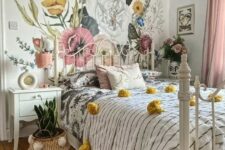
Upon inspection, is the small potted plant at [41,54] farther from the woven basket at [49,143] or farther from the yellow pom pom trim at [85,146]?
the yellow pom pom trim at [85,146]

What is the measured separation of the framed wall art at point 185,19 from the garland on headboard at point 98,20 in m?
0.28

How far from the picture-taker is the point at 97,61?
3.61m

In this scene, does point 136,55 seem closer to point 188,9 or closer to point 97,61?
point 97,61

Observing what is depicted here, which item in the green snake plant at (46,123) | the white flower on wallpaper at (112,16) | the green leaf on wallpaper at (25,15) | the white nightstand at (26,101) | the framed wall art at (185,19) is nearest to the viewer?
the green snake plant at (46,123)

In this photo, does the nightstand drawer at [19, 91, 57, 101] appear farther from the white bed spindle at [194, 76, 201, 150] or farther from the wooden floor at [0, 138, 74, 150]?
the white bed spindle at [194, 76, 201, 150]

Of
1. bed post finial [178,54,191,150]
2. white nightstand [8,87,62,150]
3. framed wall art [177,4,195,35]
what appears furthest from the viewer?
framed wall art [177,4,195,35]

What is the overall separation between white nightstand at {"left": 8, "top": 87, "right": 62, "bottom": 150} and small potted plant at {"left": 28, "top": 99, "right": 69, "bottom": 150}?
32 centimetres

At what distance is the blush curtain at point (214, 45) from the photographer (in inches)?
128

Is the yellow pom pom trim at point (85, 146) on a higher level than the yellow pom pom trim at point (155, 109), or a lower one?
lower

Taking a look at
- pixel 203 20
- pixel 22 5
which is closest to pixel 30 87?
pixel 22 5

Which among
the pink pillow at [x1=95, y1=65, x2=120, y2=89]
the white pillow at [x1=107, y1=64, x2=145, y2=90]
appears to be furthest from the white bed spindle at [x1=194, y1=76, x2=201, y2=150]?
the pink pillow at [x1=95, y1=65, x2=120, y2=89]

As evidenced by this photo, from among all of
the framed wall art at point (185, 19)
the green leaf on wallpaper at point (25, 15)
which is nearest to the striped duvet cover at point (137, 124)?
the green leaf on wallpaper at point (25, 15)

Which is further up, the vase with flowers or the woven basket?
the vase with flowers

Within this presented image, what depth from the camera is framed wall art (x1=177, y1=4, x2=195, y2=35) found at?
12.5ft
